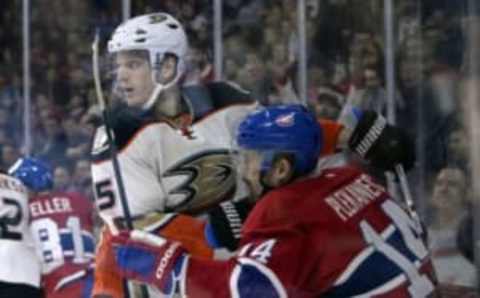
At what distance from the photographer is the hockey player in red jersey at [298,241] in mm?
4066

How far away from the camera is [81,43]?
9.55 meters

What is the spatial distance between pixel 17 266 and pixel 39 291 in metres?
0.20

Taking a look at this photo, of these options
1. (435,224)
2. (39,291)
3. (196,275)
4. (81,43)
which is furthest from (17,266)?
(81,43)

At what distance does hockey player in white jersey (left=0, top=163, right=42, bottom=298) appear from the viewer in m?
6.24

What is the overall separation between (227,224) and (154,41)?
1.84 ft

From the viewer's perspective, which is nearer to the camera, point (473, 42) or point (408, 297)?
point (408, 297)

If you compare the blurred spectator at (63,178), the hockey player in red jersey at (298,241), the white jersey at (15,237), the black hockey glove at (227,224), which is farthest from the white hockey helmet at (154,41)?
the blurred spectator at (63,178)

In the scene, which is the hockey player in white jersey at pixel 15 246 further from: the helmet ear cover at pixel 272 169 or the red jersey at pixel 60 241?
the helmet ear cover at pixel 272 169

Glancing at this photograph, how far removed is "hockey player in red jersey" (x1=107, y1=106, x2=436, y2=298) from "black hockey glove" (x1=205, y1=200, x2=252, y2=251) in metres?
0.64

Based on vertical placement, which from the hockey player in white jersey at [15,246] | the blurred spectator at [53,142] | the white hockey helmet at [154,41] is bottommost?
the blurred spectator at [53,142]

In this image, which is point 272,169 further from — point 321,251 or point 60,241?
point 60,241

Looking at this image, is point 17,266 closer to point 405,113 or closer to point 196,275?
point 405,113

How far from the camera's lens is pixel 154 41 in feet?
16.7

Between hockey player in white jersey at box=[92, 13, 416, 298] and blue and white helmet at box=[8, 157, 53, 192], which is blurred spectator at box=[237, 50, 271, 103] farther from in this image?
hockey player in white jersey at box=[92, 13, 416, 298]
